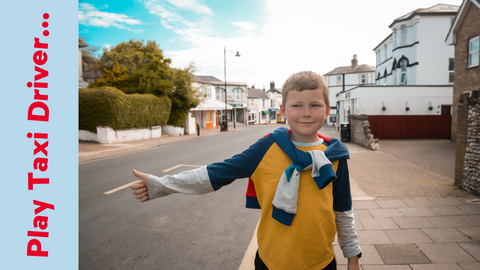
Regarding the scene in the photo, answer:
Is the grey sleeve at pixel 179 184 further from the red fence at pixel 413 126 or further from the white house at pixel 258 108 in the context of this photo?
the white house at pixel 258 108

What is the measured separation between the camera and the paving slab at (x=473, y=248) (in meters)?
3.16

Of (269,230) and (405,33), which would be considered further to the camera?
(405,33)

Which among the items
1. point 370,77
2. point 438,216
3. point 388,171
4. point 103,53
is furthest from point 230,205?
point 370,77

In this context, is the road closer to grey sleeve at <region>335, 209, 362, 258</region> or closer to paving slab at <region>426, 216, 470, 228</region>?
grey sleeve at <region>335, 209, 362, 258</region>

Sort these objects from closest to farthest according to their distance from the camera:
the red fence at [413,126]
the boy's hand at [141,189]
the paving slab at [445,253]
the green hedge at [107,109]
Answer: the boy's hand at [141,189], the paving slab at [445,253], the green hedge at [107,109], the red fence at [413,126]

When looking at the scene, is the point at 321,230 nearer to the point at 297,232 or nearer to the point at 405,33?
the point at 297,232

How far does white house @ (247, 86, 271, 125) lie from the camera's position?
54156 millimetres

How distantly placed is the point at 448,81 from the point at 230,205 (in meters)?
26.6

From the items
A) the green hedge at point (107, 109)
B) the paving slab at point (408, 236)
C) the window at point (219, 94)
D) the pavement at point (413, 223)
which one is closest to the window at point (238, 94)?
the window at point (219, 94)

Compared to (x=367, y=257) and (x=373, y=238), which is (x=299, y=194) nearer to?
(x=367, y=257)

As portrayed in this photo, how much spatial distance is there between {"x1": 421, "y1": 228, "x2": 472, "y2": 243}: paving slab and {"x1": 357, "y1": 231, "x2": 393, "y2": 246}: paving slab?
59cm

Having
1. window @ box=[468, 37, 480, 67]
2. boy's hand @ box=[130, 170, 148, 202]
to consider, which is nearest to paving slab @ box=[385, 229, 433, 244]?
boy's hand @ box=[130, 170, 148, 202]

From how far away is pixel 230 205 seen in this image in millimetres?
5566

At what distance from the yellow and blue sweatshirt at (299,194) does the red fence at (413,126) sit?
18401 millimetres
